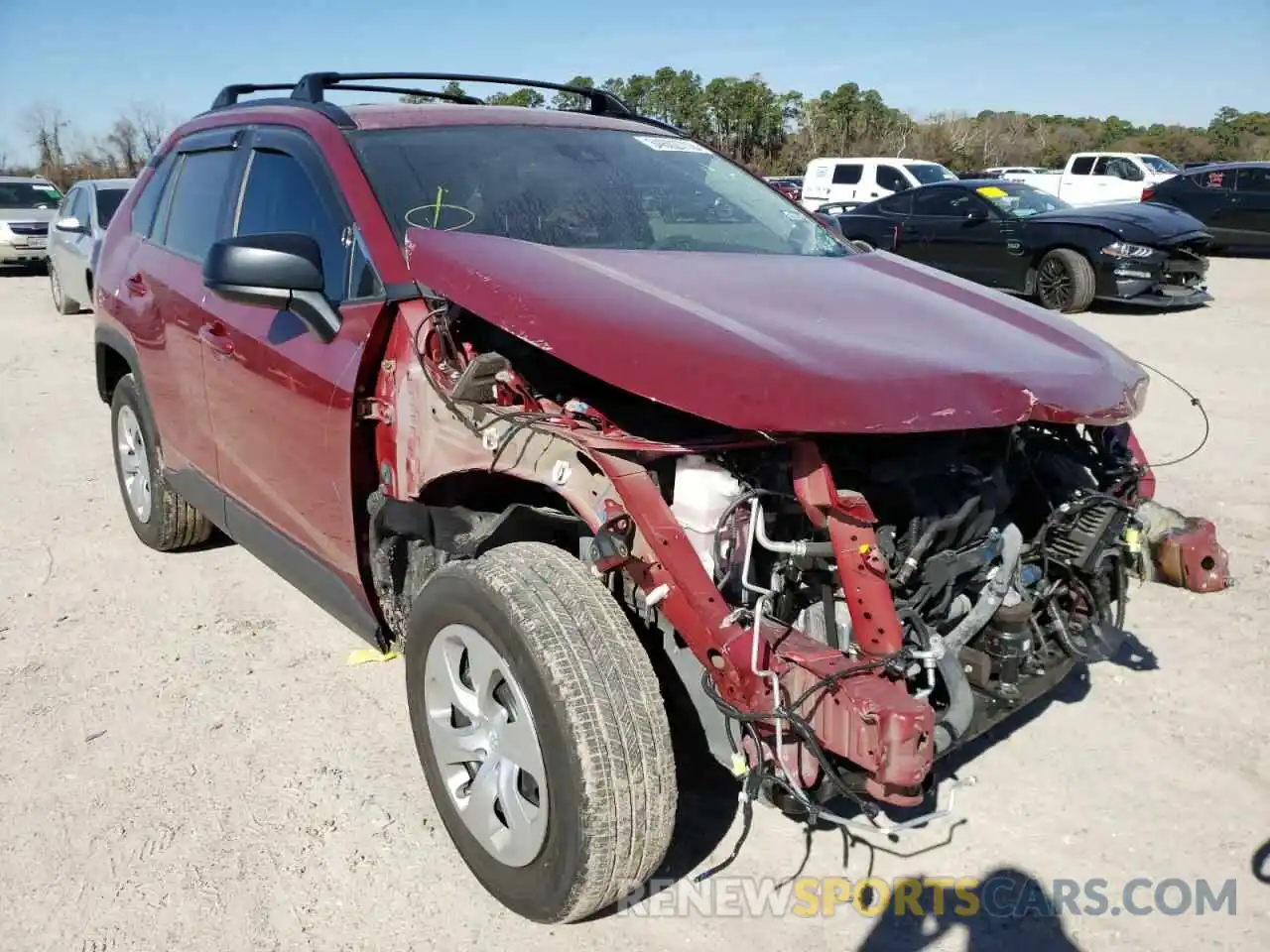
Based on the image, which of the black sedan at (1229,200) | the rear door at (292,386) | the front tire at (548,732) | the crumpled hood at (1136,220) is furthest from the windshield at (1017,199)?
the front tire at (548,732)

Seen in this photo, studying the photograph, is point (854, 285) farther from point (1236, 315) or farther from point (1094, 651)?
point (1236, 315)

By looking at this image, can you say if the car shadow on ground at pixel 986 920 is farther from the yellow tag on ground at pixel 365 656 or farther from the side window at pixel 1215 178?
the side window at pixel 1215 178

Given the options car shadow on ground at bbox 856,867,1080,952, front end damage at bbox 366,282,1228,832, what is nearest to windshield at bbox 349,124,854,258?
front end damage at bbox 366,282,1228,832

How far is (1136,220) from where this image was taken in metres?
10.9

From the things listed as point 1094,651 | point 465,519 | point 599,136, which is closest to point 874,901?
point 1094,651

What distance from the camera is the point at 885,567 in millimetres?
2104

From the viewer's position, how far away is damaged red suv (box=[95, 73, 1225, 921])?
6.75 ft

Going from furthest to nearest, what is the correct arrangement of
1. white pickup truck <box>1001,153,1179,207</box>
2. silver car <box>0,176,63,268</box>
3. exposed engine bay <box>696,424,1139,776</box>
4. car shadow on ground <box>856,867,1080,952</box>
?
white pickup truck <box>1001,153,1179,207</box> → silver car <box>0,176,63,268</box> → car shadow on ground <box>856,867,1080,952</box> → exposed engine bay <box>696,424,1139,776</box>

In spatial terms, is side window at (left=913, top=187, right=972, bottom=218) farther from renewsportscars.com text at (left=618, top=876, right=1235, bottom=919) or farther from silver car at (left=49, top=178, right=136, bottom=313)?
renewsportscars.com text at (left=618, top=876, right=1235, bottom=919)

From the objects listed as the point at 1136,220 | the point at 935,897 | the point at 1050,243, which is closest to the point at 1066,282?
the point at 1050,243

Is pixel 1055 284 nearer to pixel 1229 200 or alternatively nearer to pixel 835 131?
pixel 1229 200

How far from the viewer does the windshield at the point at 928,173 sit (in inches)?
742

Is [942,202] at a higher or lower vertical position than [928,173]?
lower

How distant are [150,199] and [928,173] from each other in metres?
17.3
